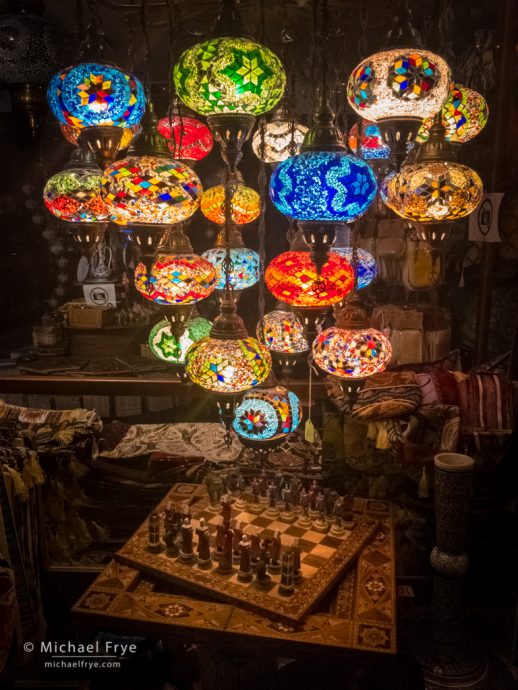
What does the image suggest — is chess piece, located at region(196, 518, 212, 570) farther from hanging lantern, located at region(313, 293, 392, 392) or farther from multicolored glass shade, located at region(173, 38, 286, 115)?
multicolored glass shade, located at region(173, 38, 286, 115)

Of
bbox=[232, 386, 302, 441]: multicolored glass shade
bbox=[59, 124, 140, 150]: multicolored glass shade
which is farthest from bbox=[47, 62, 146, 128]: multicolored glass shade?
bbox=[232, 386, 302, 441]: multicolored glass shade

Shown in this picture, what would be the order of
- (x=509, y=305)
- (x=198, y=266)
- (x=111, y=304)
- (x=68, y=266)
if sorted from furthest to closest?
1. (x=68, y=266)
2. (x=111, y=304)
3. (x=509, y=305)
4. (x=198, y=266)

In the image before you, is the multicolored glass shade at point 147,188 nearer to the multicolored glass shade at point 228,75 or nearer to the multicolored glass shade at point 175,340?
the multicolored glass shade at point 228,75

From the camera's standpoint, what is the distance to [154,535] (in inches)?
135

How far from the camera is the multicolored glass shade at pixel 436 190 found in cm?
243

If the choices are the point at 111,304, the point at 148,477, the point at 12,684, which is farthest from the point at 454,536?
the point at 111,304

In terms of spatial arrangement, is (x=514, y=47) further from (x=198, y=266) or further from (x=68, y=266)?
(x=68, y=266)

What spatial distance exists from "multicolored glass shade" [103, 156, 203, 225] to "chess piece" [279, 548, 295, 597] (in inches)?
70.3

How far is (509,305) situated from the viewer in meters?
4.86

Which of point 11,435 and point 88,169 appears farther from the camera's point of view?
point 11,435

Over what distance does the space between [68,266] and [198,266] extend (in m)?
4.20

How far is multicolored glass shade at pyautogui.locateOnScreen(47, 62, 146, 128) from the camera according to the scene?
216 centimetres

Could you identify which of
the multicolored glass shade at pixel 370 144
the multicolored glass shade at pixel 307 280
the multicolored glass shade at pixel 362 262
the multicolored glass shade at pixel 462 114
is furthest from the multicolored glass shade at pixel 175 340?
the multicolored glass shade at pixel 462 114

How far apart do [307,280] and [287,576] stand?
4.92ft
